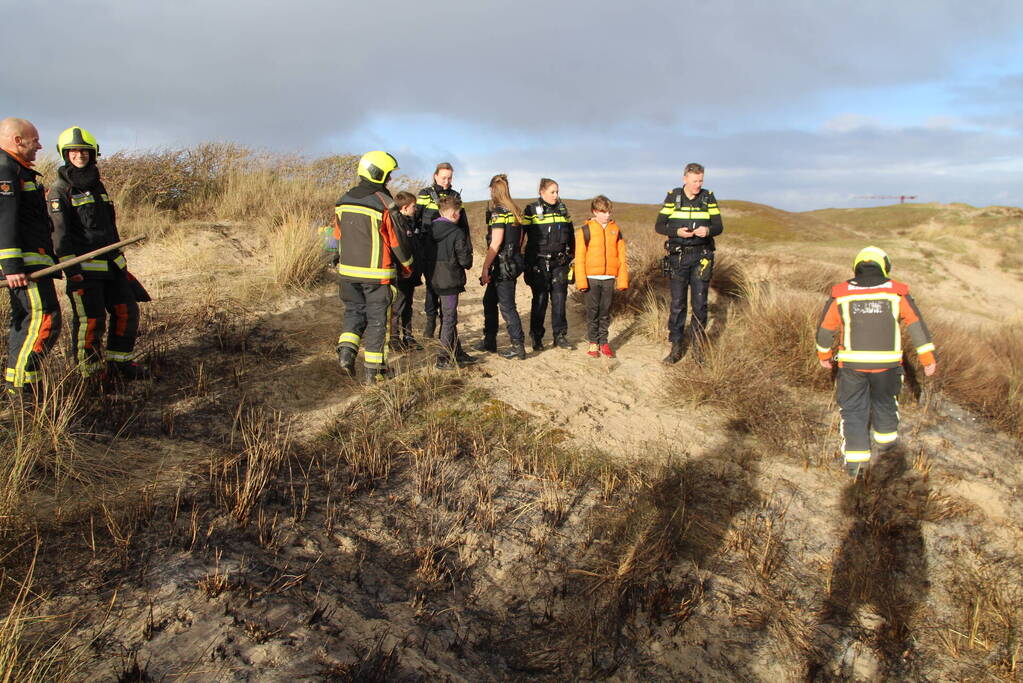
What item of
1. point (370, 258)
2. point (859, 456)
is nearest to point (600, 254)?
point (370, 258)

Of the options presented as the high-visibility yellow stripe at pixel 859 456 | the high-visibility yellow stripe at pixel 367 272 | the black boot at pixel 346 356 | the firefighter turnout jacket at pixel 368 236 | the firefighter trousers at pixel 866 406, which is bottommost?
the high-visibility yellow stripe at pixel 859 456

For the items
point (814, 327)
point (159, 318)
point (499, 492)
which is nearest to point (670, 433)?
point (499, 492)

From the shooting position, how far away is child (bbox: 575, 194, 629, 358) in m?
6.75

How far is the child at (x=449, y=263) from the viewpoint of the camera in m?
6.11

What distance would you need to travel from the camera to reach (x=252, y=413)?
4.72 meters

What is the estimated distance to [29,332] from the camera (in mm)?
4117

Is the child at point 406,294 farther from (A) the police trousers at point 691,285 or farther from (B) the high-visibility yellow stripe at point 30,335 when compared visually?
(B) the high-visibility yellow stripe at point 30,335

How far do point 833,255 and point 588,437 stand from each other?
37.5 feet

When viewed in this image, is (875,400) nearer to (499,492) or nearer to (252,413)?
(499,492)

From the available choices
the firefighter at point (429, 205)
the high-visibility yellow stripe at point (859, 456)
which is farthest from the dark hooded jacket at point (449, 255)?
the high-visibility yellow stripe at point (859, 456)

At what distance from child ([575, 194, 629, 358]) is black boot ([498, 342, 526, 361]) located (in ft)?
3.04

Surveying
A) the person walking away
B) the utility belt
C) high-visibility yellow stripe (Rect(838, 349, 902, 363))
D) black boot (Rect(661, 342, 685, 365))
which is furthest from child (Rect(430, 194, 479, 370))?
high-visibility yellow stripe (Rect(838, 349, 902, 363))

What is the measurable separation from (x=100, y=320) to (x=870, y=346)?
6.13m

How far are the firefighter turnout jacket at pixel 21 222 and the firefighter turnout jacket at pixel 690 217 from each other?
5344 millimetres
